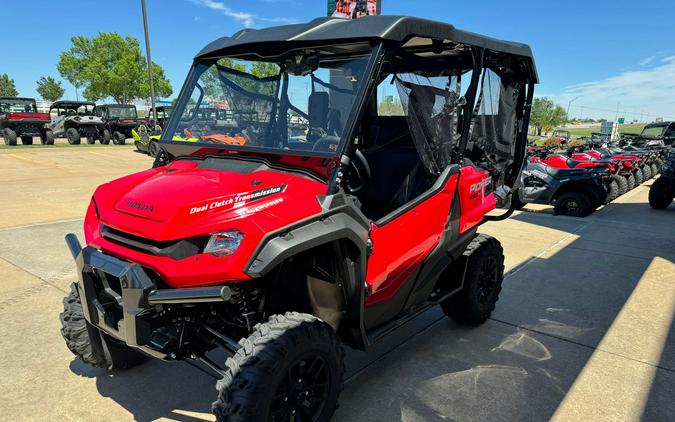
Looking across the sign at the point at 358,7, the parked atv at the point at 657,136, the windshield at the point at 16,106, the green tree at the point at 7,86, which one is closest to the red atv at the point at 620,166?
the sign at the point at 358,7

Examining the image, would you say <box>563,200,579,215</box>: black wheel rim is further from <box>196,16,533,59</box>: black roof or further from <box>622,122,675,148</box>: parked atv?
<box>622,122,675,148</box>: parked atv

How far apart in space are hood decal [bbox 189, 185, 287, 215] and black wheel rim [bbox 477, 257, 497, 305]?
7.33 feet

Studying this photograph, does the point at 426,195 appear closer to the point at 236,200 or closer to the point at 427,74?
the point at 427,74

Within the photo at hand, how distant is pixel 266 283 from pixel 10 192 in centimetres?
953

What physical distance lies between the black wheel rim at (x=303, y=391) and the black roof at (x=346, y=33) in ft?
5.36

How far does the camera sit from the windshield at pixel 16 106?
2078cm

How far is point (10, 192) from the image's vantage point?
9.46 meters

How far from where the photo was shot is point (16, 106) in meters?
20.9

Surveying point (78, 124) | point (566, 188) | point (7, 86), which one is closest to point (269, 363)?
point (566, 188)

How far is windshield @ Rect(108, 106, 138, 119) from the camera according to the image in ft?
76.8

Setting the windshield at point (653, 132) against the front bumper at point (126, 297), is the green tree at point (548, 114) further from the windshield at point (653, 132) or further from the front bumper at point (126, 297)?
the front bumper at point (126, 297)

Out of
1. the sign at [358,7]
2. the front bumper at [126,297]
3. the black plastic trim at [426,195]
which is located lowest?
the front bumper at [126,297]

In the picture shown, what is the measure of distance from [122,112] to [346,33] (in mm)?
24288

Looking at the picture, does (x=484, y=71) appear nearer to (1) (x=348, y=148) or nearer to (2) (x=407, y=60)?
(2) (x=407, y=60)
